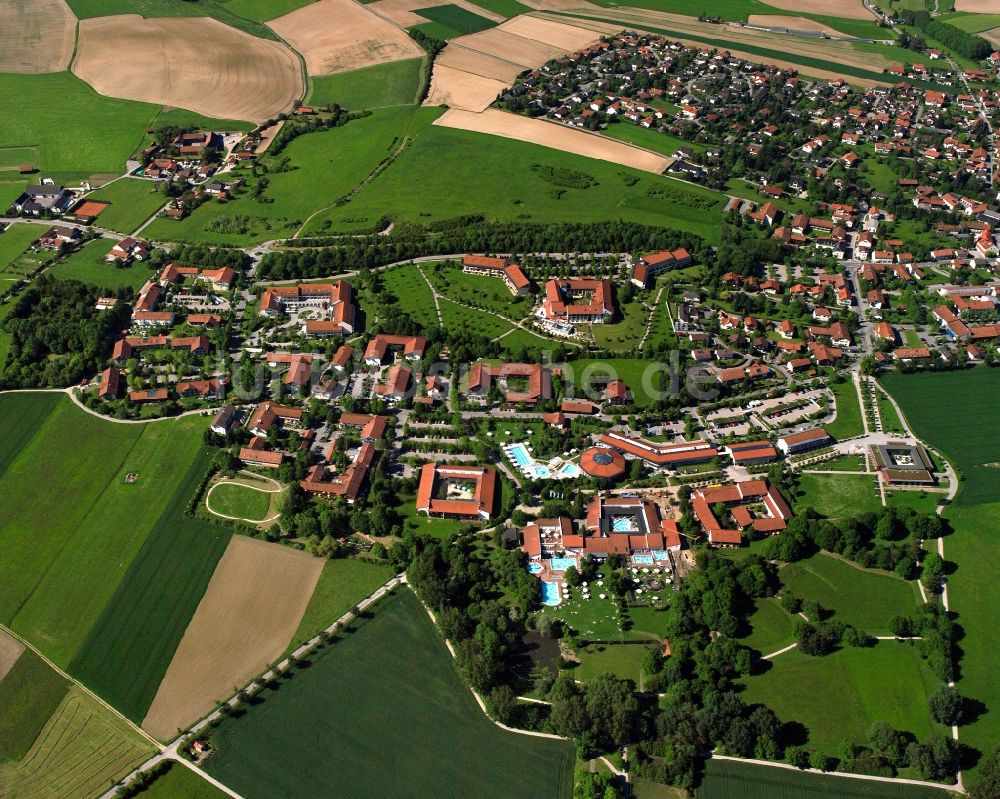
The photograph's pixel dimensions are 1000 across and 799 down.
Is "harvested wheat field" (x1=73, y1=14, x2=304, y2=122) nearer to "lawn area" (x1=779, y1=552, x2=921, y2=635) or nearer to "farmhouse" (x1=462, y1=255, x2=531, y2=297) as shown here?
"farmhouse" (x1=462, y1=255, x2=531, y2=297)

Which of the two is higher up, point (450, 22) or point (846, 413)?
point (450, 22)

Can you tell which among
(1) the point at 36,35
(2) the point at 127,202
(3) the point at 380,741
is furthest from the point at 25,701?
(1) the point at 36,35

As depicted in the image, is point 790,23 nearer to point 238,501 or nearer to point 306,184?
point 306,184

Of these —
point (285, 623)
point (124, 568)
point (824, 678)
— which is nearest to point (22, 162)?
point (124, 568)

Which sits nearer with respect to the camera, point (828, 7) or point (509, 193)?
point (509, 193)

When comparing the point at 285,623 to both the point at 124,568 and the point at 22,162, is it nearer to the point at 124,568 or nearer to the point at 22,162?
the point at 124,568

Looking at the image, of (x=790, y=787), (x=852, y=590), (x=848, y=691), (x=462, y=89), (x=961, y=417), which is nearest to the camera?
(x=790, y=787)
